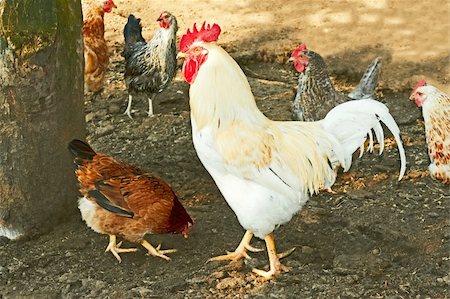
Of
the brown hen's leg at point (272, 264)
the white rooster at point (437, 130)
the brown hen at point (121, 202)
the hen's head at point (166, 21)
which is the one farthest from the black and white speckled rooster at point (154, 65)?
the brown hen's leg at point (272, 264)

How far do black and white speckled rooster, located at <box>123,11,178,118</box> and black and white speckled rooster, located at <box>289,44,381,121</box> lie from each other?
1204 mm

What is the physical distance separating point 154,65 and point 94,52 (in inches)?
22.7

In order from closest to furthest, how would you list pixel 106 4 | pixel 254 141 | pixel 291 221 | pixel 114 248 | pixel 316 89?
1. pixel 254 141
2. pixel 114 248
3. pixel 291 221
4. pixel 316 89
5. pixel 106 4

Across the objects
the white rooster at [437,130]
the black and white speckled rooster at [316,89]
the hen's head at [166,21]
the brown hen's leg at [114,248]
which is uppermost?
the hen's head at [166,21]

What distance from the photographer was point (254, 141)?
4359 mm

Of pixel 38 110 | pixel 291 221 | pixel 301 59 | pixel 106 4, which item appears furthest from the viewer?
pixel 106 4

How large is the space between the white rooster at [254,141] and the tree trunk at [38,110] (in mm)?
773

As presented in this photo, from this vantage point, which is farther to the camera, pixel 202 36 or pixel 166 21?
pixel 166 21

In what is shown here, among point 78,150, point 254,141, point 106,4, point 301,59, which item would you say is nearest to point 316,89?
point 301,59

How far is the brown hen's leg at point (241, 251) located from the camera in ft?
15.6

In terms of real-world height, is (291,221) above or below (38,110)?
below

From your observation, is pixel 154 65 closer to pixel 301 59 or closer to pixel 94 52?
pixel 94 52

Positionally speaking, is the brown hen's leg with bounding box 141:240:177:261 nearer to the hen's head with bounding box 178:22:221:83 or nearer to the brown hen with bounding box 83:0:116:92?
the hen's head with bounding box 178:22:221:83

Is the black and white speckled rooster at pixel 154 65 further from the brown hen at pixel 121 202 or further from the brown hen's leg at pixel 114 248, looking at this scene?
the brown hen's leg at pixel 114 248
